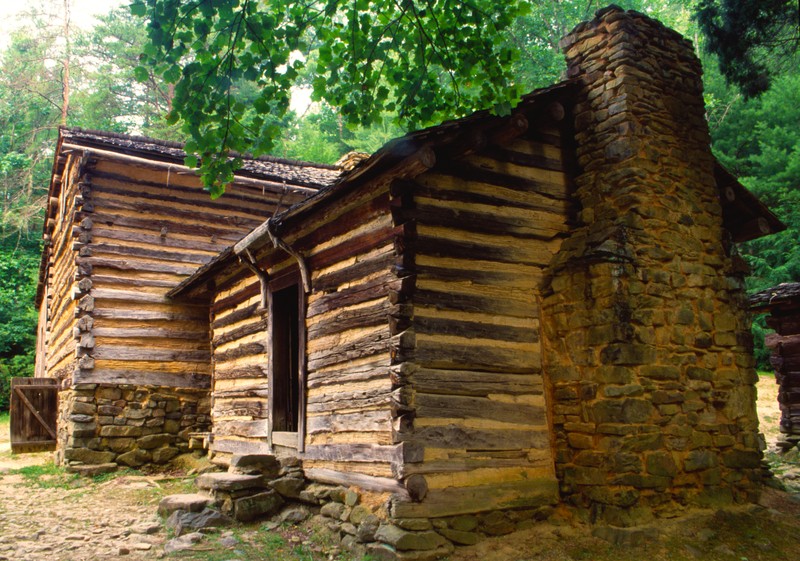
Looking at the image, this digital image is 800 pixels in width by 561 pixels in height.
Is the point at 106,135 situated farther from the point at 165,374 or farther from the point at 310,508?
the point at 310,508

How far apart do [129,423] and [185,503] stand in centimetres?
465

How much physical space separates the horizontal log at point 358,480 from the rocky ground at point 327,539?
560 mm

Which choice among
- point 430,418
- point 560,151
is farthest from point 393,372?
point 560,151

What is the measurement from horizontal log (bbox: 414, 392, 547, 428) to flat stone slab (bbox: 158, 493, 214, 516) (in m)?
3.08

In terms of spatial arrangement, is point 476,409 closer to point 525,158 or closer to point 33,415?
point 525,158

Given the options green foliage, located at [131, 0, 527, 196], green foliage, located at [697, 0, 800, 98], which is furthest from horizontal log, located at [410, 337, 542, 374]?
green foliage, located at [697, 0, 800, 98]

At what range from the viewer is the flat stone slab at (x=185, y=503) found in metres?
7.79

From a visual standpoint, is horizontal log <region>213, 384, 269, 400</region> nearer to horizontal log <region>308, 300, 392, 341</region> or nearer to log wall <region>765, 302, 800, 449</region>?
horizontal log <region>308, 300, 392, 341</region>

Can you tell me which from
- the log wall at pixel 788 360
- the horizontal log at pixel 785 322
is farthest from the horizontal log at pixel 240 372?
the horizontal log at pixel 785 322

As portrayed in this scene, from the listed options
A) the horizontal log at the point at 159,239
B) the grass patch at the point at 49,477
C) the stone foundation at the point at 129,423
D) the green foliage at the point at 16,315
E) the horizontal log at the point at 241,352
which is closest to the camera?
the horizontal log at the point at 241,352

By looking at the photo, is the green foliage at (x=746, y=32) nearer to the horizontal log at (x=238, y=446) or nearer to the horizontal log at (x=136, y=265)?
the horizontal log at (x=238, y=446)

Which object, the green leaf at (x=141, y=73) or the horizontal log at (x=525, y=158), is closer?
the green leaf at (x=141, y=73)

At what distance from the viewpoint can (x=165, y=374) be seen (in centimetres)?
1241

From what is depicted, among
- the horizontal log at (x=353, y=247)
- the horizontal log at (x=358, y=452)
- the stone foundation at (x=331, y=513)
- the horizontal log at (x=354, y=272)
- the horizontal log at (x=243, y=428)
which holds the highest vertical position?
the horizontal log at (x=353, y=247)
